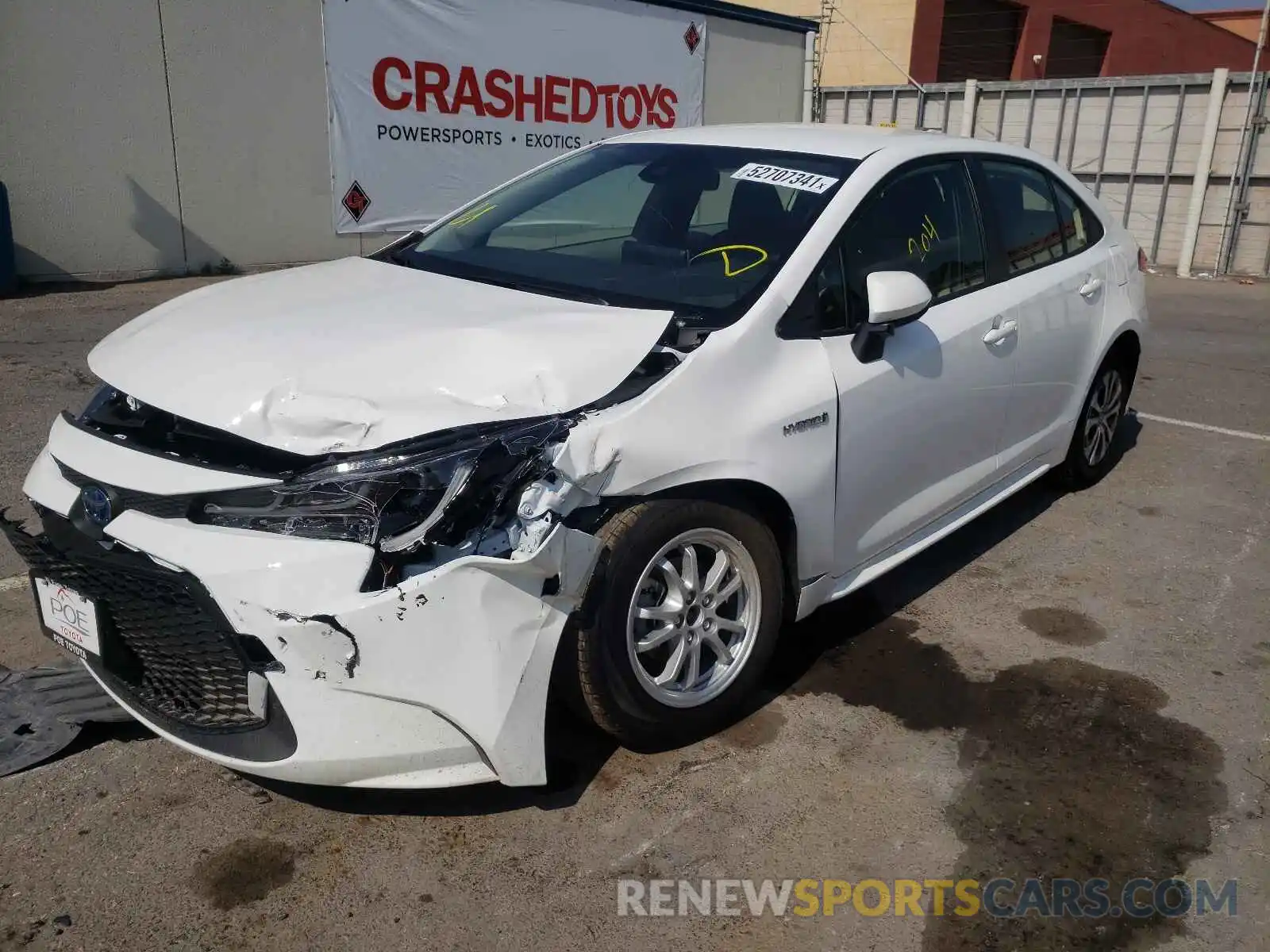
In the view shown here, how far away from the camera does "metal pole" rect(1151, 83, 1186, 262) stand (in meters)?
13.0

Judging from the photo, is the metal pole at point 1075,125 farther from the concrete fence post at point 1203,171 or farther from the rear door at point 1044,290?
the rear door at point 1044,290

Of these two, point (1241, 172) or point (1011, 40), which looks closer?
point (1241, 172)

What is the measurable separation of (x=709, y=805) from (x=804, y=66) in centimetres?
1477

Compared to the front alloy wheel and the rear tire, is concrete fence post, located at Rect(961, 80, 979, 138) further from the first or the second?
the front alloy wheel

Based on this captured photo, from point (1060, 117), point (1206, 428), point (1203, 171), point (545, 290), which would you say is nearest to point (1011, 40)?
point (1060, 117)

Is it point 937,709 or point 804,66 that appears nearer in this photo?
point 937,709

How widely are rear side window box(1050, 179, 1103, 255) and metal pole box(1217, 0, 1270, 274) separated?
9615 mm

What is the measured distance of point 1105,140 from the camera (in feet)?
44.8

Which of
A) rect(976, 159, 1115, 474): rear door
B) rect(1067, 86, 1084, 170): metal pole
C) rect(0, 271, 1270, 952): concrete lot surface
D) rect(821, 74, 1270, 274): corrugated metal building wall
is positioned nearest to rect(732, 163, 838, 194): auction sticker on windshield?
rect(976, 159, 1115, 474): rear door

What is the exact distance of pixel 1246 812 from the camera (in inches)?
112

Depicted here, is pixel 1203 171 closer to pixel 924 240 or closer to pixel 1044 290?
pixel 1044 290

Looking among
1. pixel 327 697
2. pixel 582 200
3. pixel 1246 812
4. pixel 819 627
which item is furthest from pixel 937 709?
pixel 582 200

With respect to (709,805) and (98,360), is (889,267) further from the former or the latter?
(98,360)

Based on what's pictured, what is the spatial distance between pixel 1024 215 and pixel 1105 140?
427 inches
